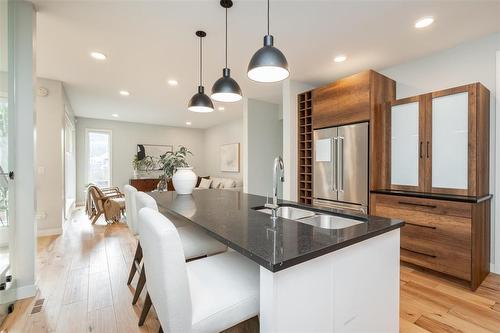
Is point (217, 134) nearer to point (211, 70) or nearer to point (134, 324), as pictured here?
point (211, 70)

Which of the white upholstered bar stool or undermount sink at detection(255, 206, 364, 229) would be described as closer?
the white upholstered bar stool

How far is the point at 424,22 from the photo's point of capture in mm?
2227

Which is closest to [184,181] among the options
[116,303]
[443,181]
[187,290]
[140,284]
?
[140,284]

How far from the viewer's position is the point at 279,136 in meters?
5.49

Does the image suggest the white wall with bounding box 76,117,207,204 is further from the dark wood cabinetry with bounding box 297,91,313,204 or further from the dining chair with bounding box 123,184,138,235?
the dining chair with bounding box 123,184,138,235

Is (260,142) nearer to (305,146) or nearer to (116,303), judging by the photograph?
(305,146)

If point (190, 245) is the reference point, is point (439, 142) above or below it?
above

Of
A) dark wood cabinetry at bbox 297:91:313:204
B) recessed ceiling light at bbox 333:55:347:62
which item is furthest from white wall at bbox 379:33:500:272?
dark wood cabinetry at bbox 297:91:313:204

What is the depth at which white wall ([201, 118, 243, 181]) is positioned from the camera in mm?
7052

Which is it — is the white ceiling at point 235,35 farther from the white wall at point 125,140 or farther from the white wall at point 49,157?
the white wall at point 125,140

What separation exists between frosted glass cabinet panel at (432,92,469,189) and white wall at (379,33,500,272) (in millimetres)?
478

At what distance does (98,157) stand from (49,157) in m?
3.52

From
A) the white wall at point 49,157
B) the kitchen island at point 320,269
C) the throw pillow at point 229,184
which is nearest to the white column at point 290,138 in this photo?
the kitchen island at point 320,269

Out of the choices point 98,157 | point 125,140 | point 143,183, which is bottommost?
point 143,183
